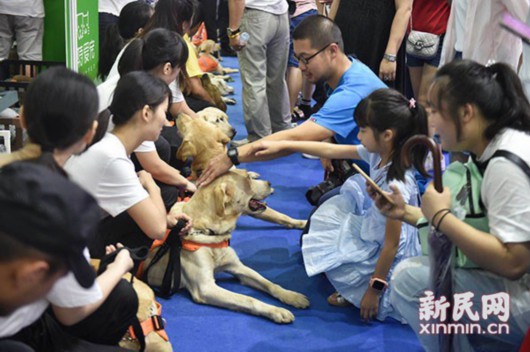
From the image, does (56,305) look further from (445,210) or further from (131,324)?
(445,210)

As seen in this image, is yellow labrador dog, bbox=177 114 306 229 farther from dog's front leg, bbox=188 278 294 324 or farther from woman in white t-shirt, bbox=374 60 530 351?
woman in white t-shirt, bbox=374 60 530 351

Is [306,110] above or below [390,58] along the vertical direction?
below

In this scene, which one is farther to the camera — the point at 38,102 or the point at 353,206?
the point at 353,206

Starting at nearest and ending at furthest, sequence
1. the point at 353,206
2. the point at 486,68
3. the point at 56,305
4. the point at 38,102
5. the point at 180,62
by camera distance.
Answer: the point at 56,305 → the point at 38,102 → the point at 486,68 → the point at 353,206 → the point at 180,62

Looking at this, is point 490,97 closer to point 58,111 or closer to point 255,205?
point 58,111

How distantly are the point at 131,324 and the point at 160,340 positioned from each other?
12.9 inches

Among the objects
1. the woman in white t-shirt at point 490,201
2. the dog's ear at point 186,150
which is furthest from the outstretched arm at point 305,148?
the woman in white t-shirt at point 490,201

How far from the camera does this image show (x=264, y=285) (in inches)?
131

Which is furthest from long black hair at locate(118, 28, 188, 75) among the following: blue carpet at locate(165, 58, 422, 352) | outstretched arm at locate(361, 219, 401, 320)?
outstretched arm at locate(361, 219, 401, 320)

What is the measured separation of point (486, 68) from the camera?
7.43 feet

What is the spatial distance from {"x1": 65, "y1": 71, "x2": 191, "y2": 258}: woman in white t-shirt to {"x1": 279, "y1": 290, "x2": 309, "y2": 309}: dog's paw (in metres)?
0.79

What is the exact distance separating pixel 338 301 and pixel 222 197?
0.78 m

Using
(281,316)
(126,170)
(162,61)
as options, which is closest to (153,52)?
(162,61)

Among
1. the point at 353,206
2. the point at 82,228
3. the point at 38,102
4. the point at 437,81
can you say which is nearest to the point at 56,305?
the point at 82,228
